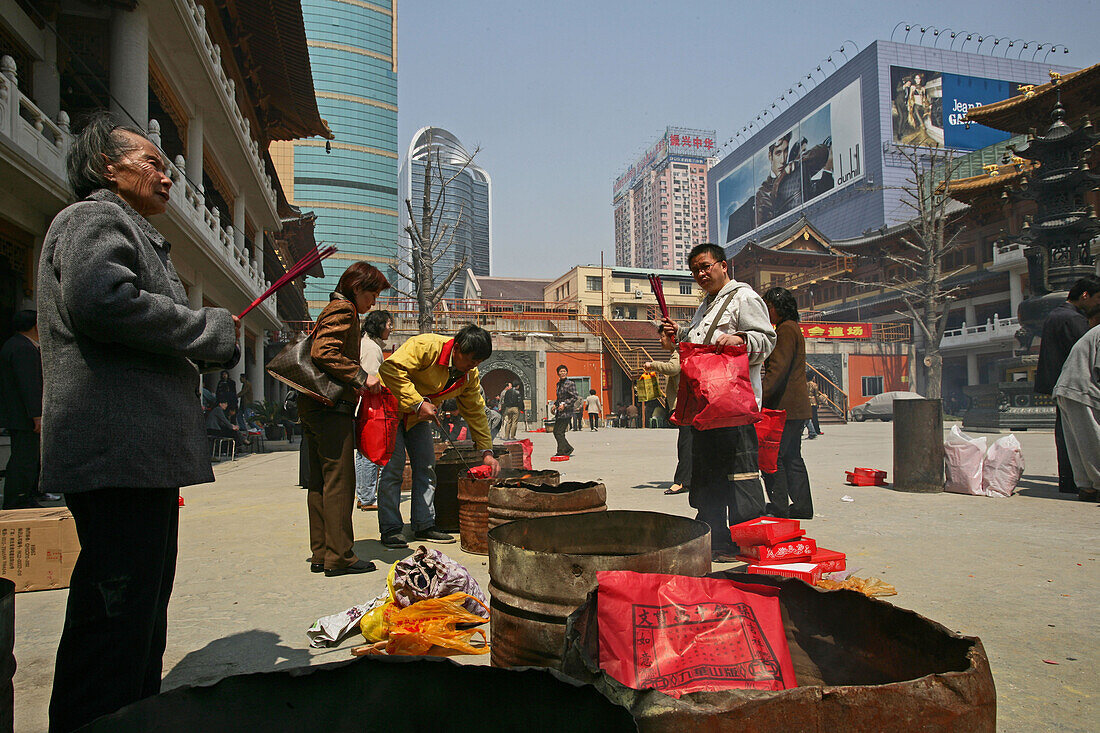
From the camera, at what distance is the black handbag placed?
3309 mm

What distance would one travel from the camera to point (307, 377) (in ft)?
10.9

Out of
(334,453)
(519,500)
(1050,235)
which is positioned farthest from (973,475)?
(1050,235)

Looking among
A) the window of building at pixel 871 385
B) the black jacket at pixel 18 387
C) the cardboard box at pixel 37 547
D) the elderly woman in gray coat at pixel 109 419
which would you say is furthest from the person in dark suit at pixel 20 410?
the window of building at pixel 871 385

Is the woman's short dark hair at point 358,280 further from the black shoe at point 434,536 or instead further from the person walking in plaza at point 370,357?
the black shoe at point 434,536

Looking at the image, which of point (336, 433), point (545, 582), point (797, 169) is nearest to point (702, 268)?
point (336, 433)

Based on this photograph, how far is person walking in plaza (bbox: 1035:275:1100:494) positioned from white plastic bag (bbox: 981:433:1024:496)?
0.40 meters

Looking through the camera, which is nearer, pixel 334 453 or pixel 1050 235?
pixel 334 453

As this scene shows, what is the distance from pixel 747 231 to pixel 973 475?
3192 inches

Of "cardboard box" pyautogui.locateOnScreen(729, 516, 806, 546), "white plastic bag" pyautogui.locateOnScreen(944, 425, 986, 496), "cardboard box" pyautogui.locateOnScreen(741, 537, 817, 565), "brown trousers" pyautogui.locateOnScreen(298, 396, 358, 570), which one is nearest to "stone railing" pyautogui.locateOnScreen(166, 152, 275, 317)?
"brown trousers" pyautogui.locateOnScreen(298, 396, 358, 570)

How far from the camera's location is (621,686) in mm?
1133

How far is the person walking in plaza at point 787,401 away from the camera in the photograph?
15.0ft

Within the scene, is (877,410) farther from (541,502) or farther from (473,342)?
(541,502)

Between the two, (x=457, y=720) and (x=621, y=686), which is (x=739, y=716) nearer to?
(x=621, y=686)

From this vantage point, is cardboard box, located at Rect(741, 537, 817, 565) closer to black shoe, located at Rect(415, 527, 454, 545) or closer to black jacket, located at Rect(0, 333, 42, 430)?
black shoe, located at Rect(415, 527, 454, 545)
